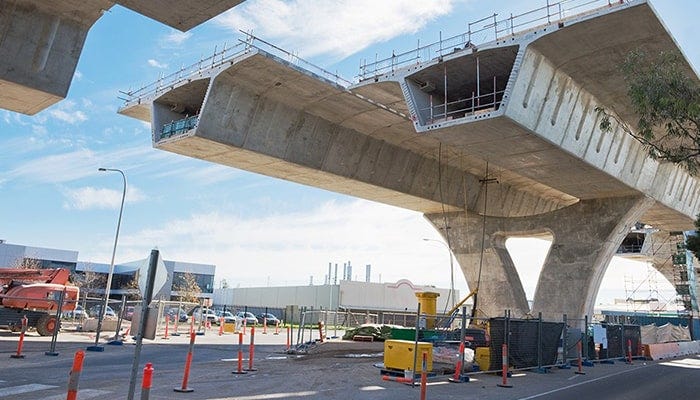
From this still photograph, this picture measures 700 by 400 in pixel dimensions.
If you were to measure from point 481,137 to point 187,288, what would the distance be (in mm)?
72013

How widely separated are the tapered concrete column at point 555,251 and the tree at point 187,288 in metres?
47.2

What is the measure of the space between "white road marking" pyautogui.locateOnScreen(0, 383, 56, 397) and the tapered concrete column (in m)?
28.4

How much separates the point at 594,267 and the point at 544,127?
14703mm

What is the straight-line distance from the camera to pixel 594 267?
3206 centimetres

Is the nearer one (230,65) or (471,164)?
(230,65)

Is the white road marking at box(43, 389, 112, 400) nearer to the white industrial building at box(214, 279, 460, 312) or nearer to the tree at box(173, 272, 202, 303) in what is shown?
the white industrial building at box(214, 279, 460, 312)

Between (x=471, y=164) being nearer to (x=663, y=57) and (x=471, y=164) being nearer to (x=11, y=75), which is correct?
Result: (x=663, y=57)

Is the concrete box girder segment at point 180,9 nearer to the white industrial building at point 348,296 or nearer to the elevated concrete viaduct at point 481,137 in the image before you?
the elevated concrete viaduct at point 481,137

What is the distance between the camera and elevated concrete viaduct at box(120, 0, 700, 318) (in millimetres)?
20000

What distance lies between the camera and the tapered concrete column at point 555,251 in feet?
104

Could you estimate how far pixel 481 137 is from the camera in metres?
21.5

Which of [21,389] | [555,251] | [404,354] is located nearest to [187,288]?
[555,251]

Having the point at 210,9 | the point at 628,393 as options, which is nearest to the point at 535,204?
the point at 628,393

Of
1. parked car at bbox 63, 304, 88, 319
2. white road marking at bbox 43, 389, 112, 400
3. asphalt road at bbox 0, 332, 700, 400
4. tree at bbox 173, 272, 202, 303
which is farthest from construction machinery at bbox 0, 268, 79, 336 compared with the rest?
tree at bbox 173, 272, 202, 303
